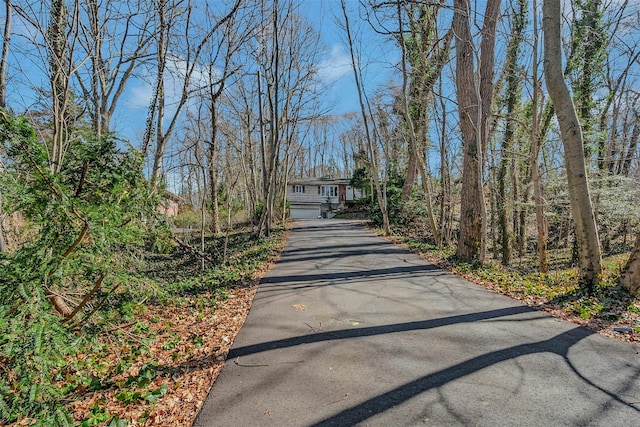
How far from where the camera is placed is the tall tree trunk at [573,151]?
201 inches

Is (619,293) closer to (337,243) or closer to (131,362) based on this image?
(131,362)

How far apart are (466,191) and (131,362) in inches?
316

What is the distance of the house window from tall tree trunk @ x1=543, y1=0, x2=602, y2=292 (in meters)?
36.4

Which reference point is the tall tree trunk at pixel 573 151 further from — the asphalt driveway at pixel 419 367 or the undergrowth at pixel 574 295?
the asphalt driveway at pixel 419 367

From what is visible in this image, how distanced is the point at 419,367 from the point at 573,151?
4563 mm

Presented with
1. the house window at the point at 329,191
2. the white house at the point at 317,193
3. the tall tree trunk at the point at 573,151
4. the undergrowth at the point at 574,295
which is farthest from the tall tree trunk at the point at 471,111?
the house window at the point at 329,191

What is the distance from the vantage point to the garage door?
128 ft

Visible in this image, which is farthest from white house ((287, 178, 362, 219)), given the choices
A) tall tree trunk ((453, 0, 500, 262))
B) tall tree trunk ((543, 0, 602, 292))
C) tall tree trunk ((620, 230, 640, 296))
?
tall tree trunk ((620, 230, 640, 296))

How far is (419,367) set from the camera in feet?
10.2

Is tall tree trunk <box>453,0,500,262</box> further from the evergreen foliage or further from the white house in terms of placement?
the white house

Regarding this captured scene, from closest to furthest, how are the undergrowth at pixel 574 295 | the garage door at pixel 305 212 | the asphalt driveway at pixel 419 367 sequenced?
the asphalt driveway at pixel 419 367
the undergrowth at pixel 574 295
the garage door at pixel 305 212

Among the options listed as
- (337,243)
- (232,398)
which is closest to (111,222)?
(232,398)

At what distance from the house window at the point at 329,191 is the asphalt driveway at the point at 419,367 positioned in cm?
3650

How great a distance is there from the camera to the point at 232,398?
276 cm
